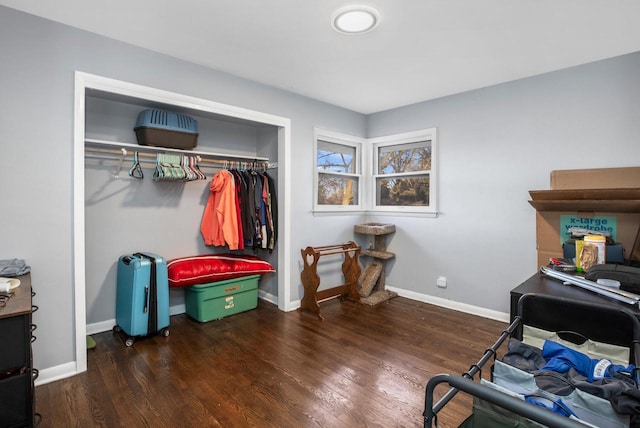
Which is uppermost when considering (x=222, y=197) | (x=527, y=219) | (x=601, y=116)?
(x=601, y=116)

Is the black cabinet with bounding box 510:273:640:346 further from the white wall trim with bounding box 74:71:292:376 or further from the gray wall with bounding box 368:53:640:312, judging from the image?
the white wall trim with bounding box 74:71:292:376

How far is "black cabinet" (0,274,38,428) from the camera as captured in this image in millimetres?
1427

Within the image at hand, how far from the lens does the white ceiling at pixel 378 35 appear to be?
2.07 meters

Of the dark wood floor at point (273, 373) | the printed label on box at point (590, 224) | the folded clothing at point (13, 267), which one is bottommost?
the dark wood floor at point (273, 373)

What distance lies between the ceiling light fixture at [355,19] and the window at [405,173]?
201 centimetres

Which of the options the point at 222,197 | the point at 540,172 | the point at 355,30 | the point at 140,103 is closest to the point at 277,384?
the point at 222,197

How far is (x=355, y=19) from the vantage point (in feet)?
7.17

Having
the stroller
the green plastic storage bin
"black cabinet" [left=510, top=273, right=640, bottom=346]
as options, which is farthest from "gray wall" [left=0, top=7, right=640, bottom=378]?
the stroller

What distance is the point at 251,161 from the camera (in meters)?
3.99

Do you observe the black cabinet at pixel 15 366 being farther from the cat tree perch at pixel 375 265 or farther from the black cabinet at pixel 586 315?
the cat tree perch at pixel 375 265

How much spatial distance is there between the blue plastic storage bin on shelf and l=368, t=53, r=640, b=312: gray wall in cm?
262

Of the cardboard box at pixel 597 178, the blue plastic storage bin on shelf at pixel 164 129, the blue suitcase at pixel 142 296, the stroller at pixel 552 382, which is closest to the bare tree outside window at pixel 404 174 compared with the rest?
the cardboard box at pixel 597 178

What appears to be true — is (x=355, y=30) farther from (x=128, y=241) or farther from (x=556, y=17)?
(x=128, y=241)

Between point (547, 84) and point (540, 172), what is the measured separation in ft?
2.76
